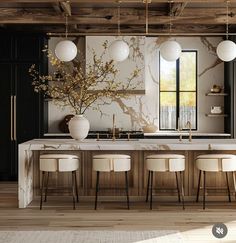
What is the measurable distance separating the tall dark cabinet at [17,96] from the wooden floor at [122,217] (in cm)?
205

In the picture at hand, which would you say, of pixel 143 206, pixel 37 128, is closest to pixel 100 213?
pixel 143 206

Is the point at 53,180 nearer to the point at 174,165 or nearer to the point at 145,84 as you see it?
the point at 174,165

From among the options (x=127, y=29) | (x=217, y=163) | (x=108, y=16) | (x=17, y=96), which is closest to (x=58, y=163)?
(x=217, y=163)

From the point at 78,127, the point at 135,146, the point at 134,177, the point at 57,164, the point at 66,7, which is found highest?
the point at 66,7

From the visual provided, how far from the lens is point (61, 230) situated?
4.86 m

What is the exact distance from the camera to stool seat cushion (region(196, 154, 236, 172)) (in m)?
5.73

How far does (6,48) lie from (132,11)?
2297 mm

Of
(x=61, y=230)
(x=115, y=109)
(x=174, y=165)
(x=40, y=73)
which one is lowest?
(x=61, y=230)

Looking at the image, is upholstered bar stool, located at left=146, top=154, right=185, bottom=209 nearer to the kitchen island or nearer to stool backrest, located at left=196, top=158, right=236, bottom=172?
stool backrest, located at left=196, top=158, right=236, bottom=172

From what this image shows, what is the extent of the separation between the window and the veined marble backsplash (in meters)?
0.09

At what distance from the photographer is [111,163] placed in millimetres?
5734

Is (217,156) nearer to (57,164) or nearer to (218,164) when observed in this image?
(218,164)

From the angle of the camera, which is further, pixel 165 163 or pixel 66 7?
pixel 66 7
